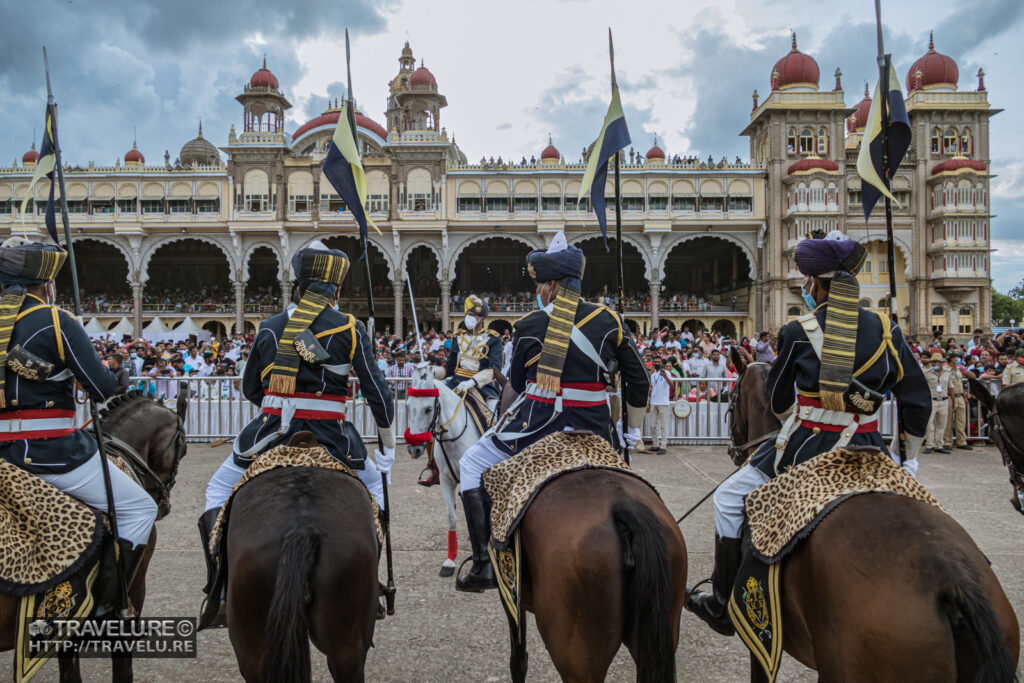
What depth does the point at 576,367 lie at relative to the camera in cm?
349

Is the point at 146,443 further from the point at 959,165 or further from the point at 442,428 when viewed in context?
the point at 959,165

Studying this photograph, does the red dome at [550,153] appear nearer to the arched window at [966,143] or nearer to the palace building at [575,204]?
the palace building at [575,204]

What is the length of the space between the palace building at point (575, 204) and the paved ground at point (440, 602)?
925 inches

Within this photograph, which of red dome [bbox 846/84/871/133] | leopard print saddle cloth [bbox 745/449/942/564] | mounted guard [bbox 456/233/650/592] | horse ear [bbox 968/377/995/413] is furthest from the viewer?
red dome [bbox 846/84/871/133]

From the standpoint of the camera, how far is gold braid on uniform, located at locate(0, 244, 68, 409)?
3.03m

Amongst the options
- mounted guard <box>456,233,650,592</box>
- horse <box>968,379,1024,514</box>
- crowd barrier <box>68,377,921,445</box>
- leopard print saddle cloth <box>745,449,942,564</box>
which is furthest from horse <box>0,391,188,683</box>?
crowd barrier <box>68,377,921,445</box>

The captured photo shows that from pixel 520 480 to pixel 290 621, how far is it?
1.19 meters

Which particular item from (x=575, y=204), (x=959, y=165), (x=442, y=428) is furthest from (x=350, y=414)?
(x=959, y=165)

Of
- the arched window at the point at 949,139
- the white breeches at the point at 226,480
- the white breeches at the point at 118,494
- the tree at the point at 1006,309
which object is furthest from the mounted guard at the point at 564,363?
the tree at the point at 1006,309

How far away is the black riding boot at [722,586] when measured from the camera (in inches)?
127

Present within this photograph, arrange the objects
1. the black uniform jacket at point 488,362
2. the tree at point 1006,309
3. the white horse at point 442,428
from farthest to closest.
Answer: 1. the tree at point 1006,309
2. the black uniform jacket at point 488,362
3. the white horse at point 442,428

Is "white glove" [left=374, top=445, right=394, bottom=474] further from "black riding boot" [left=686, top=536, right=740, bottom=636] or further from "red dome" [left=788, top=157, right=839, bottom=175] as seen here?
"red dome" [left=788, top=157, right=839, bottom=175]

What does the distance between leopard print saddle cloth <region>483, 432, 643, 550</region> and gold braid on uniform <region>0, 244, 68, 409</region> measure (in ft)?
7.66

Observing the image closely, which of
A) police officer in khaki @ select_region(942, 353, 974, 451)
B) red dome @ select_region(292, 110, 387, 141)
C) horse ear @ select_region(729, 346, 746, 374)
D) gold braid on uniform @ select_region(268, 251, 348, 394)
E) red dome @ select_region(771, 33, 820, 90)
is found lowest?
police officer in khaki @ select_region(942, 353, 974, 451)
